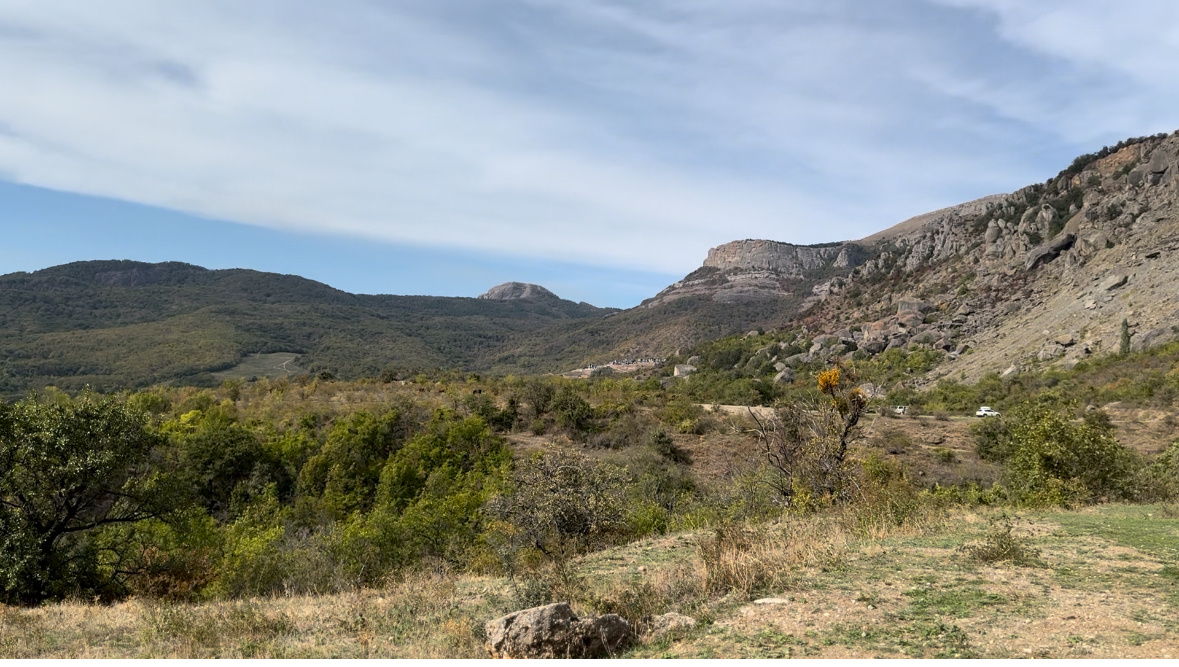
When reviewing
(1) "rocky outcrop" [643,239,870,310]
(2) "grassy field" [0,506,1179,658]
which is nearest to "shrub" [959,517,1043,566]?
(2) "grassy field" [0,506,1179,658]

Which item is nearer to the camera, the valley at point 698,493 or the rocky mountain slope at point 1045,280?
the valley at point 698,493

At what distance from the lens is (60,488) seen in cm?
1319

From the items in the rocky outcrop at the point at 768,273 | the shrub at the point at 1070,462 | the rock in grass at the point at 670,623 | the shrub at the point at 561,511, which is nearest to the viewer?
the rock in grass at the point at 670,623

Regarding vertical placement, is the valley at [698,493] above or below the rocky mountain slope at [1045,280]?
below

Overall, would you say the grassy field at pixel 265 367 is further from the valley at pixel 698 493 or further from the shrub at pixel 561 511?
the shrub at pixel 561 511

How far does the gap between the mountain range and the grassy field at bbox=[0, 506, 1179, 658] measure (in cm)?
3658

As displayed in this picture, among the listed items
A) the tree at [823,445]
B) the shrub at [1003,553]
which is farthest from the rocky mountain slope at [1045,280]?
the shrub at [1003,553]

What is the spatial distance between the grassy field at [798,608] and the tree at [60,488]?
2308 mm

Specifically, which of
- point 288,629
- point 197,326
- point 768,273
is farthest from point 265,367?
point 768,273

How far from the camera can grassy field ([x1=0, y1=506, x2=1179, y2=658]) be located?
547cm

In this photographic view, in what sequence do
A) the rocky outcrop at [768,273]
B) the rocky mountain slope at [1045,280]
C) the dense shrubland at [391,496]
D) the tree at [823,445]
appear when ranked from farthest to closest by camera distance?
the rocky outcrop at [768,273] → the rocky mountain slope at [1045,280] → the tree at [823,445] → the dense shrubland at [391,496]

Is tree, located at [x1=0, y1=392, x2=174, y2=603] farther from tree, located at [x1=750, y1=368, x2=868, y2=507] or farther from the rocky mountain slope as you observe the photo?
the rocky mountain slope

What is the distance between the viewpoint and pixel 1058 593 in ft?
21.8

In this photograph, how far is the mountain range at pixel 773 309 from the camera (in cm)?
4794
